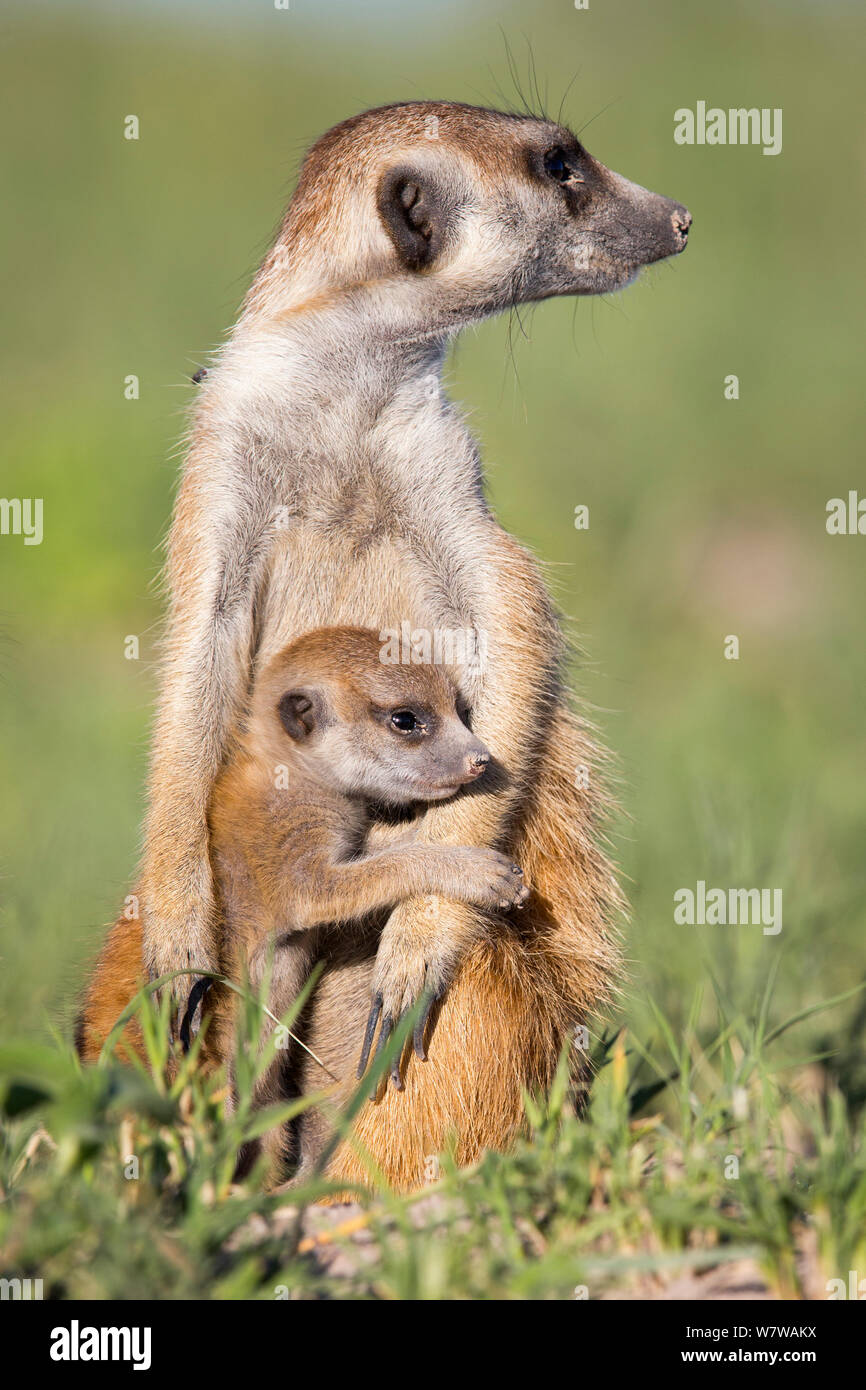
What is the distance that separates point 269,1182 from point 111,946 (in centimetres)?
102

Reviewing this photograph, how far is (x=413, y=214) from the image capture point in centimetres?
437

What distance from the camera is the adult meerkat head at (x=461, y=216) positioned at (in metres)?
4.34

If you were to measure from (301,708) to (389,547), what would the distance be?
0.56 meters

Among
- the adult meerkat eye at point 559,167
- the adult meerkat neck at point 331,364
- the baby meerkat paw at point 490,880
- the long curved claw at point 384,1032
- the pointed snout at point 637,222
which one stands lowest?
the long curved claw at point 384,1032

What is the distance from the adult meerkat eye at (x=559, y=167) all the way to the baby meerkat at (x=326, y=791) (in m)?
1.61

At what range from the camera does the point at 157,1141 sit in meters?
3.11

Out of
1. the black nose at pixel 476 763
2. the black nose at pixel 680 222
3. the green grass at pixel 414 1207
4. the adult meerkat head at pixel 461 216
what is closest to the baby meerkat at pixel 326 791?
the black nose at pixel 476 763

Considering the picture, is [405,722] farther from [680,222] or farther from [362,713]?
[680,222]

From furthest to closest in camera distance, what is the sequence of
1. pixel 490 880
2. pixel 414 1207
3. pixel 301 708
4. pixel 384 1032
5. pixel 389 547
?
pixel 389 547, pixel 301 708, pixel 384 1032, pixel 490 880, pixel 414 1207

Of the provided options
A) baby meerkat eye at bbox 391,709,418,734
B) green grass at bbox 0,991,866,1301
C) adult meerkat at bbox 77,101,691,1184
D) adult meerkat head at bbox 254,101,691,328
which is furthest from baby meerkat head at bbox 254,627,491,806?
adult meerkat head at bbox 254,101,691,328

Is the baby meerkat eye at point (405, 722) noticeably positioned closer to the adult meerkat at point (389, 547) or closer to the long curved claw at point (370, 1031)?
the adult meerkat at point (389, 547)

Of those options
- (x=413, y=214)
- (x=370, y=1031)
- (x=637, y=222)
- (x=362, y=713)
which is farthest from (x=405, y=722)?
(x=637, y=222)

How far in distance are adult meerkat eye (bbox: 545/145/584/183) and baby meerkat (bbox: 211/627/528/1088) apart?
5.29 ft
